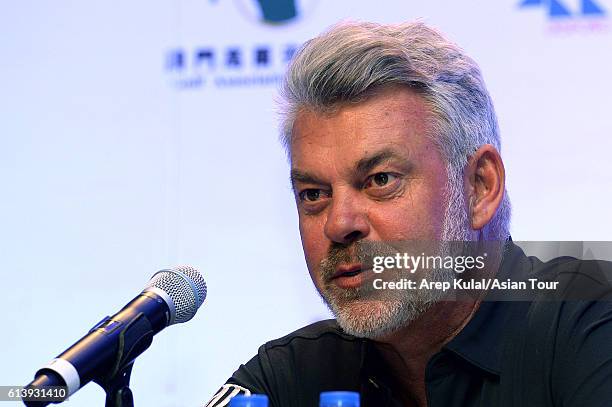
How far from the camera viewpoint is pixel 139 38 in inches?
121

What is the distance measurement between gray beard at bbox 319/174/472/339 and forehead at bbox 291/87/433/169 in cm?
14

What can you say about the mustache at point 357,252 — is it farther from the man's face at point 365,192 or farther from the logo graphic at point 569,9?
the logo graphic at point 569,9

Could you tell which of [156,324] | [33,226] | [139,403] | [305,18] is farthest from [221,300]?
[156,324]

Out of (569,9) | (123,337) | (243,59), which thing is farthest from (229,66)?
(123,337)

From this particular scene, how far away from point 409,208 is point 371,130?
18 centimetres

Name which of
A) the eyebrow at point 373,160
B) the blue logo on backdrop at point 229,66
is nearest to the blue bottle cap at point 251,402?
the eyebrow at point 373,160

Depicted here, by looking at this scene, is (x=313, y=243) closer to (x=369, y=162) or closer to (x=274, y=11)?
(x=369, y=162)

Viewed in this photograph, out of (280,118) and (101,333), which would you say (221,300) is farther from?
(101,333)

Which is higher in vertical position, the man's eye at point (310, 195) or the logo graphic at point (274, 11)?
the logo graphic at point (274, 11)

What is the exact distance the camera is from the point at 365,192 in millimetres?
1914

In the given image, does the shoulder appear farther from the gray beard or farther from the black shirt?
the gray beard

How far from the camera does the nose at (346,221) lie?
186 centimetres

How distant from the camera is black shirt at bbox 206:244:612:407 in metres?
1.72

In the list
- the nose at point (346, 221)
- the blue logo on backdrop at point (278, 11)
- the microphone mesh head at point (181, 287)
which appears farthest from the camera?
the blue logo on backdrop at point (278, 11)
